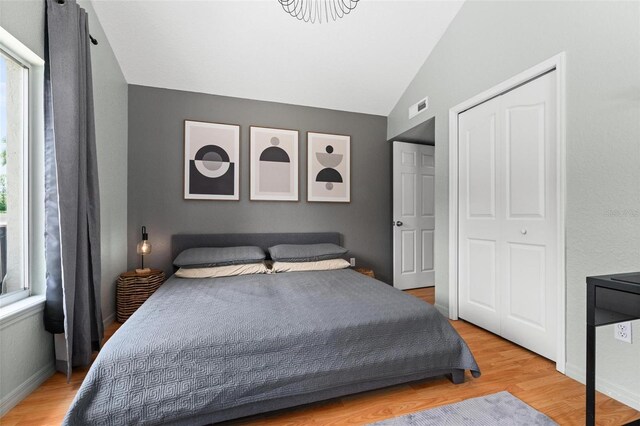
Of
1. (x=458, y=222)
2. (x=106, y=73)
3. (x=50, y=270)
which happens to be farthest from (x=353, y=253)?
(x=106, y=73)

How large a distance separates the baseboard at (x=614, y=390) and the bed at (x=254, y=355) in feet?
2.10

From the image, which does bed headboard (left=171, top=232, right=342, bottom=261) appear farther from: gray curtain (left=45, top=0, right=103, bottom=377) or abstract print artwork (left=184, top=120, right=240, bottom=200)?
gray curtain (left=45, top=0, right=103, bottom=377)

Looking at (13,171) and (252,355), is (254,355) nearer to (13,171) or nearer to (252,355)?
(252,355)

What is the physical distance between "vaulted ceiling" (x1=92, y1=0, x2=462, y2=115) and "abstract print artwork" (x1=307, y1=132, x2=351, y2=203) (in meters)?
0.52

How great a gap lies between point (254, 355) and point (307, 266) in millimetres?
1532

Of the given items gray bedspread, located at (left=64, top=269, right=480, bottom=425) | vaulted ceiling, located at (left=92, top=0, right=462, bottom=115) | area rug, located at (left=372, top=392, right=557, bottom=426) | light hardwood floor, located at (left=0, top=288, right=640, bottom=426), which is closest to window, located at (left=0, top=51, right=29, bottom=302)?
light hardwood floor, located at (left=0, top=288, right=640, bottom=426)

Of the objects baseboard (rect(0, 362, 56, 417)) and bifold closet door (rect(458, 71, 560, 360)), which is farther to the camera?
bifold closet door (rect(458, 71, 560, 360))

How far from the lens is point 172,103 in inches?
124

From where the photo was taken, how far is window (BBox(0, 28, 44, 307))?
1647mm

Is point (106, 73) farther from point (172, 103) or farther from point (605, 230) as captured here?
point (605, 230)

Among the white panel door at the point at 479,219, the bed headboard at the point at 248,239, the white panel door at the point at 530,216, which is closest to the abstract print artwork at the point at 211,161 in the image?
the bed headboard at the point at 248,239

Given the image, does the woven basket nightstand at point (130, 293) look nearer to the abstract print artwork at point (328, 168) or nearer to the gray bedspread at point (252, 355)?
the gray bedspread at point (252, 355)

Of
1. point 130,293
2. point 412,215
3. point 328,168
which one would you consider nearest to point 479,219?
point 412,215

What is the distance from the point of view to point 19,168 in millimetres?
1742
